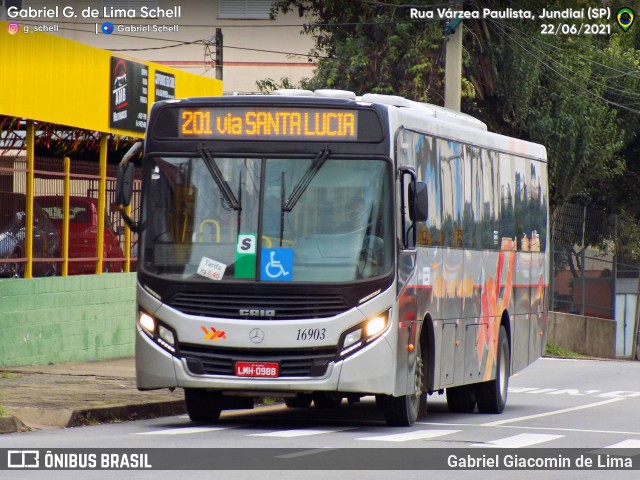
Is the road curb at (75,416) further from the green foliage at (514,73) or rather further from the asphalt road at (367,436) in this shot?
the green foliage at (514,73)

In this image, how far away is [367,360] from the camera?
13484 millimetres

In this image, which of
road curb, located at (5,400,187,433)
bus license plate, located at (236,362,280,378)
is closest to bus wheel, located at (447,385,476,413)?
road curb, located at (5,400,187,433)

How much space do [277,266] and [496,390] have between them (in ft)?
18.6

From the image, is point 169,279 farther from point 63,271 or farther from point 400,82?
point 400,82

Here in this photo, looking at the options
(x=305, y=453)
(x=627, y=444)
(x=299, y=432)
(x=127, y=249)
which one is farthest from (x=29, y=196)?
(x=305, y=453)

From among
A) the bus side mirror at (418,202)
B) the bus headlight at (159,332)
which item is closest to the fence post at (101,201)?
the bus headlight at (159,332)

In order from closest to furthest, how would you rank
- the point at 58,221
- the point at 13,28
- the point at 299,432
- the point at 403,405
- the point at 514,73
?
the point at 299,432 → the point at 403,405 → the point at 13,28 → the point at 58,221 → the point at 514,73

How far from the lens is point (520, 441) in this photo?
13391 mm

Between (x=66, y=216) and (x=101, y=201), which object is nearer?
(x=66, y=216)

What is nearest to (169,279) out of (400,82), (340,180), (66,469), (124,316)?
(340,180)

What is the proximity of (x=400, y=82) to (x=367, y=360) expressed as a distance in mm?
22352

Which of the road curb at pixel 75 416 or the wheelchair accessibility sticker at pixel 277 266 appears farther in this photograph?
the road curb at pixel 75 416

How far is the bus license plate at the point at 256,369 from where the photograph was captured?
1340 cm

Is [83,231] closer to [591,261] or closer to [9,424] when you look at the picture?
[9,424]
